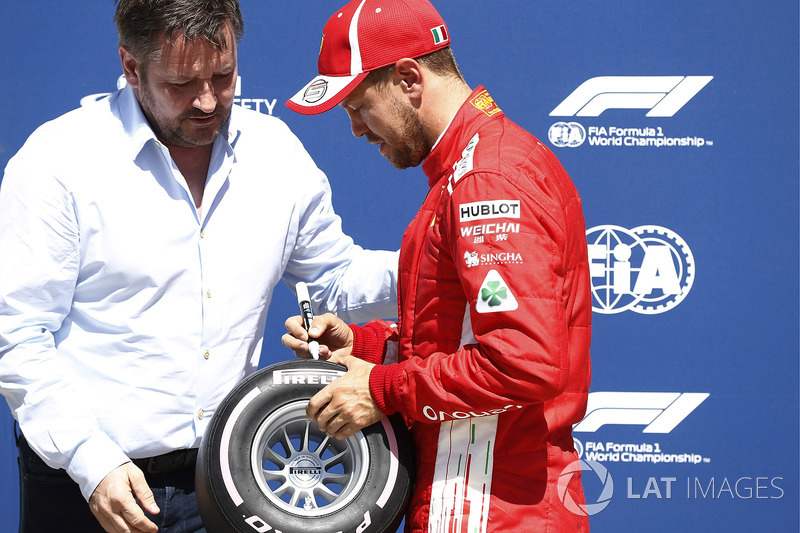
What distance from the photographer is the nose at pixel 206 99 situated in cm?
173

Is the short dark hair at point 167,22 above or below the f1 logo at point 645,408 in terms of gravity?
above

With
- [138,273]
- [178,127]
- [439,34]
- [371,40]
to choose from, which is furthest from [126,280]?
[439,34]

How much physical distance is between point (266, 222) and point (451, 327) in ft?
2.16

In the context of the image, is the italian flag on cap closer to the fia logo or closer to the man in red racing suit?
the man in red racing suit

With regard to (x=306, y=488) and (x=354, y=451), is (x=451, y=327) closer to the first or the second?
(x=354, y=451)

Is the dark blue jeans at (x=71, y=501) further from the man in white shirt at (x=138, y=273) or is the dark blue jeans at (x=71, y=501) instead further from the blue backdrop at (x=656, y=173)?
the blue backdrop at (x=656, y=173)

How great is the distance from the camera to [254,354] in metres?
1.94

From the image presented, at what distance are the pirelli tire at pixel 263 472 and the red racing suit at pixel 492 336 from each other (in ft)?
0.19

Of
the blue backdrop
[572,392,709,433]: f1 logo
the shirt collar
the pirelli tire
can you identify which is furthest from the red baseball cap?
[572,392,709,433]: f1 logo

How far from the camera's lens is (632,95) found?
2820 mm

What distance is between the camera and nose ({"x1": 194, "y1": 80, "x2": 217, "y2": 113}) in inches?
68.1

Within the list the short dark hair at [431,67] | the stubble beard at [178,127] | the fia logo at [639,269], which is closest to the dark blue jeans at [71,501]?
the stubble beard at [178,127]

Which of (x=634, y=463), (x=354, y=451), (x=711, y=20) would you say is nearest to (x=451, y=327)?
(x=354, y=451)

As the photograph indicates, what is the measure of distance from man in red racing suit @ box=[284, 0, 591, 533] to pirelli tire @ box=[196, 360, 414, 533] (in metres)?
0.06
